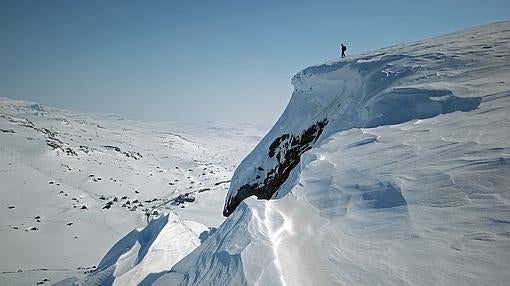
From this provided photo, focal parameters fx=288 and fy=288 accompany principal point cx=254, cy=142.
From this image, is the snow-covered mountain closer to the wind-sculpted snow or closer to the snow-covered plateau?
the wind-sculpted snow

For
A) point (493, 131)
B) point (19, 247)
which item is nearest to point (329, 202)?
point (493, 131)

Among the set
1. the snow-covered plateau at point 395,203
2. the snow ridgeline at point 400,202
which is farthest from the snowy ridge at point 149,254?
the snow ridgeline at point 400,202

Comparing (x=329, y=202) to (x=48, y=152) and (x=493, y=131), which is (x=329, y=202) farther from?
(x=48, y=152)

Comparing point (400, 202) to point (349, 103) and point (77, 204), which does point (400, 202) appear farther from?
point (77, 204)

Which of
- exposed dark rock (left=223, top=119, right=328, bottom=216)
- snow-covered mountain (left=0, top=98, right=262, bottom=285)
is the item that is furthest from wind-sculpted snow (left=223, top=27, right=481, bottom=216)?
snow-covered mountain (left=0, top=98, right=262, bottom=285)

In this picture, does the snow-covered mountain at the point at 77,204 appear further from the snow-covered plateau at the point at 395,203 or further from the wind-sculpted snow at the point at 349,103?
the snow-covered plateau at the point at 395,203

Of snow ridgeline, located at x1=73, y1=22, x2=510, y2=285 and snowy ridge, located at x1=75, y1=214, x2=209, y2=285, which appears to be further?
snowy ridge, located at x1=75, y1=214, x2=209, y2=285
